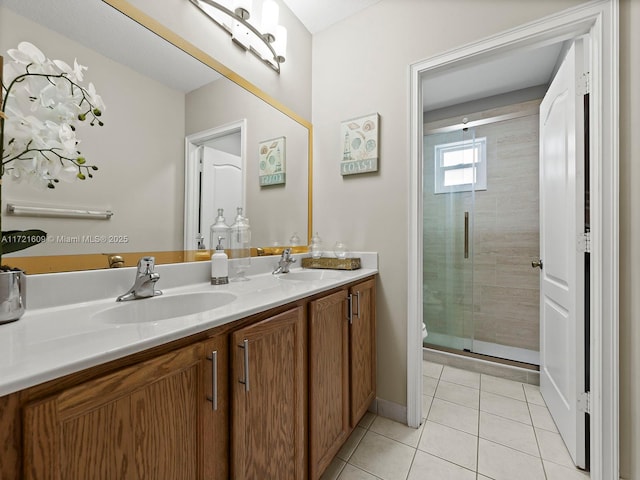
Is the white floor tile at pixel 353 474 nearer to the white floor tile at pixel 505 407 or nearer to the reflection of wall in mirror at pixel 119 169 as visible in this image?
the white floor tile at pixel 505 407

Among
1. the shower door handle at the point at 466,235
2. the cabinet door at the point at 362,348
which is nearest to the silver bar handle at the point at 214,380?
the cabinet door at the point at 362,348

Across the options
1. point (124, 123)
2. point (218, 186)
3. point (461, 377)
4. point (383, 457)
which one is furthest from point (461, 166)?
point (124, 123)

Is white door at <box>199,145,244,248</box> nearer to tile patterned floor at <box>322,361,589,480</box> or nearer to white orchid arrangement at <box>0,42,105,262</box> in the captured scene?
white orchid arrangement at <box>0,42,105,262</box>

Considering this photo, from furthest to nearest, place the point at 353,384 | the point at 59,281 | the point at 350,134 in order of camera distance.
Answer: the point at 350,134, the point at 353,384, the point at 59,281

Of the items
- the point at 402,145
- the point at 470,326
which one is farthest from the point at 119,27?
the point at 470,326

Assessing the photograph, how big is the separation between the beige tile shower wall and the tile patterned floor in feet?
2.47

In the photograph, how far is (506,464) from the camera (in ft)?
4.36

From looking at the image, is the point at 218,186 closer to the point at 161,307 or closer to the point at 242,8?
the point at 161,307

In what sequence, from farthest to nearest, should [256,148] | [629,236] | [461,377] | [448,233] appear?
[448,233], [461,377], [256,148], [629,236]

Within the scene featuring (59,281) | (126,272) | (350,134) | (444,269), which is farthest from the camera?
(444,269)

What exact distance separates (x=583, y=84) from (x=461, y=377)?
6.60 feet

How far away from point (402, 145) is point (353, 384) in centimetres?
135

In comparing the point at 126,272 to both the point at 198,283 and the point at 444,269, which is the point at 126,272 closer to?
the point at 198,283

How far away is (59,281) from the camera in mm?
852
